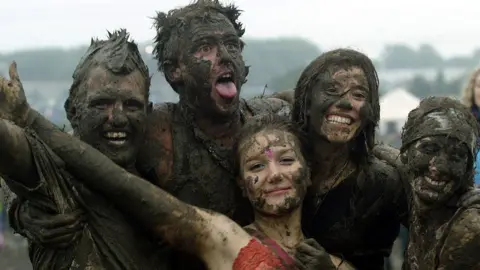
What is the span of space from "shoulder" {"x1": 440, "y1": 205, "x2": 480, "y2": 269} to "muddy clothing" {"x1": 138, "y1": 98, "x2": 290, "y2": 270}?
1.19 metres

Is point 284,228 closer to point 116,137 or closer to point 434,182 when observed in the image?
point 434,182

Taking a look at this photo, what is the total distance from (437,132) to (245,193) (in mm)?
1085

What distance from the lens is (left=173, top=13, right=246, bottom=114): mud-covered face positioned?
16.4ft

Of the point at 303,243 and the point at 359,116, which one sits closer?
the point at 303,243

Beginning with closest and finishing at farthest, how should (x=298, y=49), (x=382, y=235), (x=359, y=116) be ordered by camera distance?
(x=359, y=116) < (x=382, y=235) < (x=298, y=49)

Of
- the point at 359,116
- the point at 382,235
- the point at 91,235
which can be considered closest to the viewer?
the point at 91,235

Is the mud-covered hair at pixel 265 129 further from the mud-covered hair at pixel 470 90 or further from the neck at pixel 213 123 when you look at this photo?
the mud-covered hair at pixel 470 90

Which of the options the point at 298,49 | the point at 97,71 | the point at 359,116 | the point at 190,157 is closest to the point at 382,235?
the point at 359,116

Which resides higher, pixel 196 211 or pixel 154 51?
pixel 154 51

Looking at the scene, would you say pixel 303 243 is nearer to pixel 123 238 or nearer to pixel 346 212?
pixel 346 212

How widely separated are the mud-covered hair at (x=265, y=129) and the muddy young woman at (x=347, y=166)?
0.33ft

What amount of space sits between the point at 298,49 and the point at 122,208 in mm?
65263

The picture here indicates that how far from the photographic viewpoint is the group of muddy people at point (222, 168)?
14.0 ft

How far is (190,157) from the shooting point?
5.04 metres
